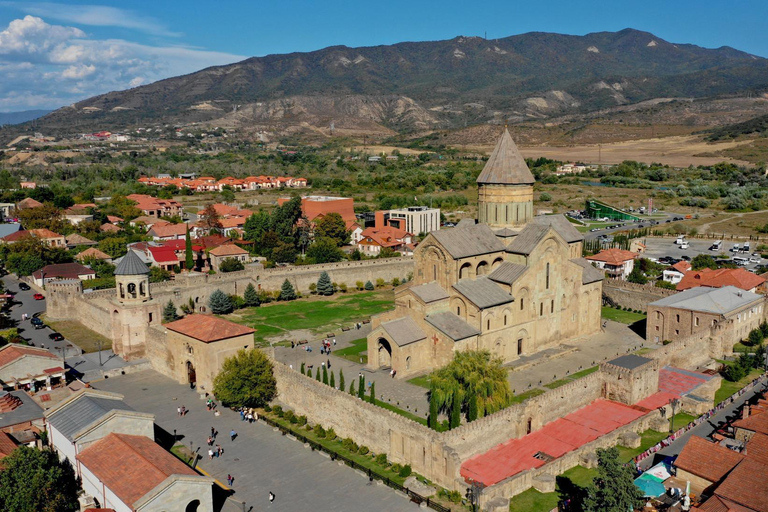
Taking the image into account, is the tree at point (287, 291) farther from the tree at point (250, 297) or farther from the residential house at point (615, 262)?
the residential house at point (615, 262)

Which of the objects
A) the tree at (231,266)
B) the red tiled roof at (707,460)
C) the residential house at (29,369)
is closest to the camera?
the red tiled roof at (707,460)

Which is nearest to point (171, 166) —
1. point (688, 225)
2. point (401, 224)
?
point (401, 224)

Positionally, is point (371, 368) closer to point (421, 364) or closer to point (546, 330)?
point (421, 364)

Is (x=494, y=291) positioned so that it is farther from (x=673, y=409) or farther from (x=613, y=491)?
(x=613, y=491)

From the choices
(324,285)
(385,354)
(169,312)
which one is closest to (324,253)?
(324,285)

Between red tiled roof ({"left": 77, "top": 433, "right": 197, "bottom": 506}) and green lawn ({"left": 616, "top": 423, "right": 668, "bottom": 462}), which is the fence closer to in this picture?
red tiled roof ({"left": 77, "top": 433, "right": 197, "bottom": 506})

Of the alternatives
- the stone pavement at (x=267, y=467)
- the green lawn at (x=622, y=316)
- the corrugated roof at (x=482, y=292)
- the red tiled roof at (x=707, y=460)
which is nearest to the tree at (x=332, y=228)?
the green lawn at (x=622, y=316)
